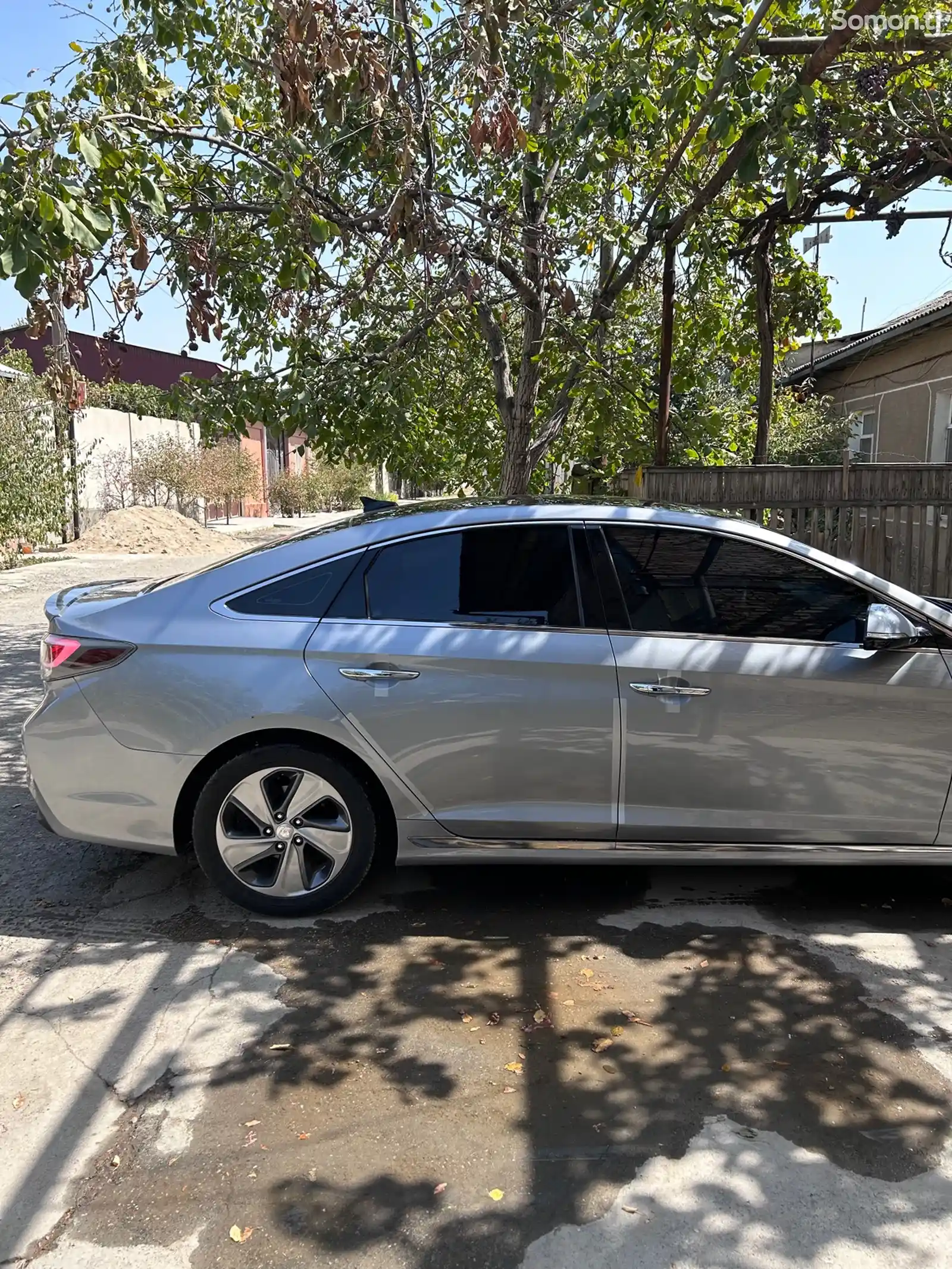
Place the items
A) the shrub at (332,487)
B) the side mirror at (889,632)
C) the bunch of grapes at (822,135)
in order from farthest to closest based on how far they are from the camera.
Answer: the shrub at (332,487), the bunch of grapes at (822,135), the side mirror at (889,632)

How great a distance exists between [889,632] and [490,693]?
1.53 m

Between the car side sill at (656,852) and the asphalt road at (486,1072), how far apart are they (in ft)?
0.88

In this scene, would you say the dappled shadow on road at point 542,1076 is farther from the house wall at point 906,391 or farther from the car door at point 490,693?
the house wall at point 906,391

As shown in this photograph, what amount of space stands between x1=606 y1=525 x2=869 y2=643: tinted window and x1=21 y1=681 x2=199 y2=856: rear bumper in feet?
6.13

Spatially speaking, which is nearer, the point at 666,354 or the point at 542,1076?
the point at 542,1076

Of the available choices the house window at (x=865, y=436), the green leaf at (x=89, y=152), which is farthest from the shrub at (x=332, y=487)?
the green leaf at (x=89, y=152)

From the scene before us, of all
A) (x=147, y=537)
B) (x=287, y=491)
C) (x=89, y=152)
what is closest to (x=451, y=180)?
(x=89, y=152)

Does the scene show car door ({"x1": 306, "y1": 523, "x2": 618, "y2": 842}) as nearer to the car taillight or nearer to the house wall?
the car taillight

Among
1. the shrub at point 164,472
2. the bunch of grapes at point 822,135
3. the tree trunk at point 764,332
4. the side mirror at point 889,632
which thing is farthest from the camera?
the shrub at point 164,472

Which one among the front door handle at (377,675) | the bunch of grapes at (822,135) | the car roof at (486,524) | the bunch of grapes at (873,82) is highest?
the bunch of grapes at (873,82)

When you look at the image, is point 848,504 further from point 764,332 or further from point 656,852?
point 656,852

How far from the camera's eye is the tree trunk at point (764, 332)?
7863mm

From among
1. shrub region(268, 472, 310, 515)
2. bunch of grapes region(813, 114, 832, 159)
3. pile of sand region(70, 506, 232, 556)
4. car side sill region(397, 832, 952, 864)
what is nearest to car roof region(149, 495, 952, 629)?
car side sill region(397, 832, 952, 864)

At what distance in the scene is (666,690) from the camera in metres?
3.53
